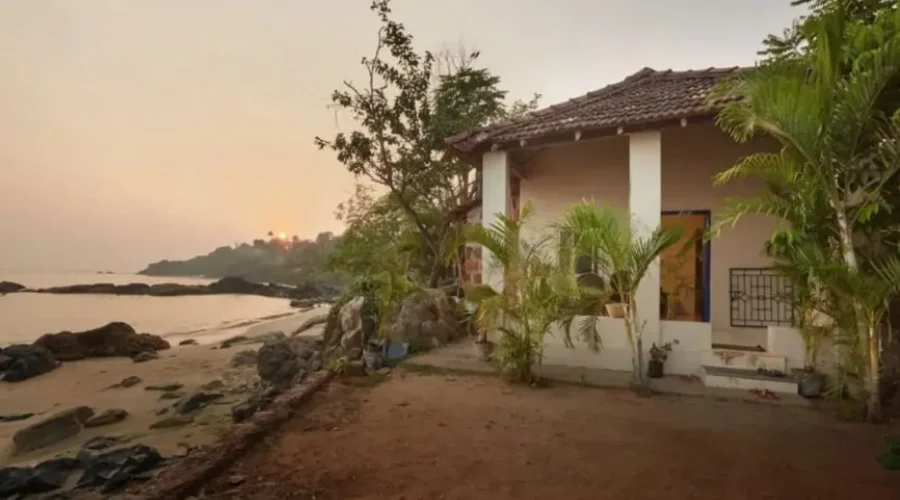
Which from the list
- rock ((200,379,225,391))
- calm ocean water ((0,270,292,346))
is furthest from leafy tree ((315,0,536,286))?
calm ocean water ((0,270,292,346))

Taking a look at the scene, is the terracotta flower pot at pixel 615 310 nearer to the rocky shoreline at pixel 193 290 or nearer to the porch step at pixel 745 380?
the porch step at pixel 745 380

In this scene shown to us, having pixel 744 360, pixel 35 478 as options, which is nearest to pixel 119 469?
pixel 35 478

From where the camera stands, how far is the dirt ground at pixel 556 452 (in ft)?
10.2

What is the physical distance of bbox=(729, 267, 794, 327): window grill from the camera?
7785 mm

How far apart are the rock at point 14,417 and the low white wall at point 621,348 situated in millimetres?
8991

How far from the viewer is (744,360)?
601cm

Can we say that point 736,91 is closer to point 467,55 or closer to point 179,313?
point 467,55

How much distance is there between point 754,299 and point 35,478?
961 cm

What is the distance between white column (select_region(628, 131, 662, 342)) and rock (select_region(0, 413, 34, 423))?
1028 cm

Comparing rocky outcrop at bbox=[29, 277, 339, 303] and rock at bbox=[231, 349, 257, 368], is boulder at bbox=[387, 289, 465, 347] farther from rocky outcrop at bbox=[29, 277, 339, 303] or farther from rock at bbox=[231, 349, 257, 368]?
rocky outcrop at bbox=[29, 277, 339, 303]

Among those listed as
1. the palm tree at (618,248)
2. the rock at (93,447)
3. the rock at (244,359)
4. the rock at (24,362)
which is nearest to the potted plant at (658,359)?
the palm tree at (618,248)

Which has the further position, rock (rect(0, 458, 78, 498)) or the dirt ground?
rock (rect(0, 458, 78, 498))

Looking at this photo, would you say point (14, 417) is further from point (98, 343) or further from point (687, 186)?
point (687, 186)

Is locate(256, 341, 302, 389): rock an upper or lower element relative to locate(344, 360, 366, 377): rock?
lower
